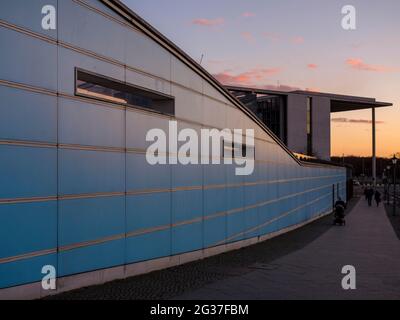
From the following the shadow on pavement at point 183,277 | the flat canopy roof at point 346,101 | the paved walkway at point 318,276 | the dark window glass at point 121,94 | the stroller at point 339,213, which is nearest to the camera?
the shadow on pavement at point 183,277

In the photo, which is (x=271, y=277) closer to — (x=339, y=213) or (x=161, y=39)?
(x=161, y=39)

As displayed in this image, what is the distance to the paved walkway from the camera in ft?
30.1

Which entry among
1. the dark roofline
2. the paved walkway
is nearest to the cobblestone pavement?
the paved walkway

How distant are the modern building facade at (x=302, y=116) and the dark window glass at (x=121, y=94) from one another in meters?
73.9

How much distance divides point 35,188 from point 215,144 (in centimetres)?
739

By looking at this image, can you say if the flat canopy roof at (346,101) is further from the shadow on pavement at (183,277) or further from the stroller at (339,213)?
the shadow on pavement at (183,277)

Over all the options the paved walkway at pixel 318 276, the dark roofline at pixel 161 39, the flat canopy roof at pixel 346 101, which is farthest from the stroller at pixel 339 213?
the flat canopy roof at pixel 346 101

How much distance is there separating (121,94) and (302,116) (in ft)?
256

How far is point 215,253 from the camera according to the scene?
14.4 metres

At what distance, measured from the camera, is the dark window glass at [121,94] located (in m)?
9.80

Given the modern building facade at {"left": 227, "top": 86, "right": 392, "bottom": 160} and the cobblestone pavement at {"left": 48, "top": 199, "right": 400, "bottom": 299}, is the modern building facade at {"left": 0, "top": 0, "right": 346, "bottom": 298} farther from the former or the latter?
the modern building facade at {"left": 227, "top": 86, "right": 392, "bottom": 160}

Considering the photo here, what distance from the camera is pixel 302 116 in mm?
88250

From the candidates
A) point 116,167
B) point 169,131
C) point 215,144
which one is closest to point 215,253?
point 215,144
